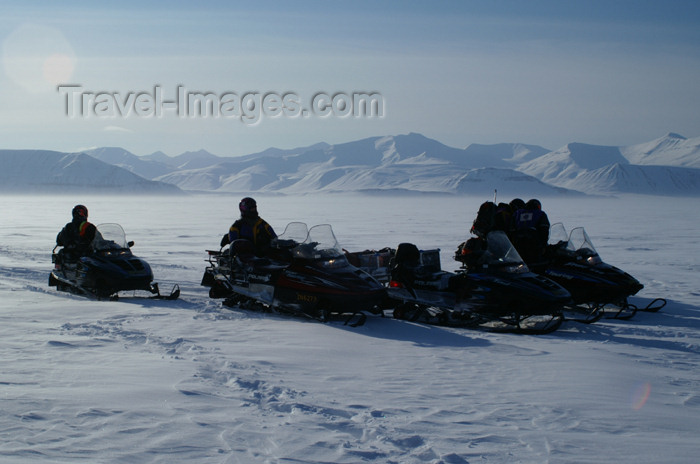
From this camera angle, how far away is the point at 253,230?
372 inches

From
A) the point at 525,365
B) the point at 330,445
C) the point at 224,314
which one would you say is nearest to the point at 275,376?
the point at 330,445

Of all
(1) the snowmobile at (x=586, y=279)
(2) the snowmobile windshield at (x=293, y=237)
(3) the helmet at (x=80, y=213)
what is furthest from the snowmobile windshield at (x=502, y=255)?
(3) the helmet at (x=80, y=213)

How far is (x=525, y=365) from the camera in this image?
20.0 ft

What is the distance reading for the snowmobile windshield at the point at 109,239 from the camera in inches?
409

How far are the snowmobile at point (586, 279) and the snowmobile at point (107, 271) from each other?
569cm

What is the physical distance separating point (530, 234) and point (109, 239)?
6540 millimetres

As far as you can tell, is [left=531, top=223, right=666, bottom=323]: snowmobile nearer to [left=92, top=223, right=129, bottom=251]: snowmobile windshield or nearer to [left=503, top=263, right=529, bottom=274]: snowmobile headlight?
[left=503, top=263, right=529, bottom=274]: snowmobile headlight

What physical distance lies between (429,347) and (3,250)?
589 inches

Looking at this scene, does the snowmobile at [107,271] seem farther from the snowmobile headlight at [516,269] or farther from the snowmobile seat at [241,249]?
the snowmobile headlight at [516,269]

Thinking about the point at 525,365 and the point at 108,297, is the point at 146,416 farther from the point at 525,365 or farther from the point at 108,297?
the point at 108,297

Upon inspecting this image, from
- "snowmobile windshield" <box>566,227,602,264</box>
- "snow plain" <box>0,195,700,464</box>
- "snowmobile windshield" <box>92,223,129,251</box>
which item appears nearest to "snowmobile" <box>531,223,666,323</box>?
"snowmobile windshield" <box>566,227,602,264</box>

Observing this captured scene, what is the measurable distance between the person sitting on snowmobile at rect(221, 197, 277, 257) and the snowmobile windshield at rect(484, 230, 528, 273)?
304 centimetres

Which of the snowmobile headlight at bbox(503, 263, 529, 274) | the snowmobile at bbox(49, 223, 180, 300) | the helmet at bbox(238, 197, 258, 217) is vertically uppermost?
the helmet at bbox(238, 197, 258, 217)

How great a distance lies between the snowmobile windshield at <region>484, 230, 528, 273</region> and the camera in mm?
8133
